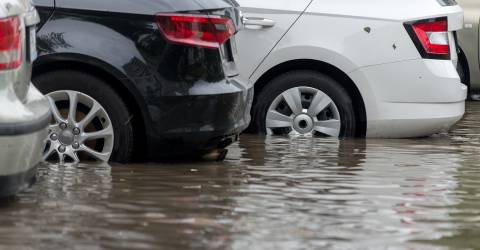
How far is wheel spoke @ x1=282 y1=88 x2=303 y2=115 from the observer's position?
10695mm

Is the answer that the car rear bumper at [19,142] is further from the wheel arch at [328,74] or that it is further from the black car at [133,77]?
the wheel arch at [328,74]

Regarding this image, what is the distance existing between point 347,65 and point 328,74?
0.21m

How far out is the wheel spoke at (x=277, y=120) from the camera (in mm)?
10742

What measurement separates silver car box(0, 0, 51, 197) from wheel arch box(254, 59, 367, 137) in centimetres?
410

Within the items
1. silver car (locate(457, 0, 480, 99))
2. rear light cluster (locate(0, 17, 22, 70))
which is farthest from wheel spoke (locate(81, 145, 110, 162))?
silver car (locate(457, 0, 480, 99))

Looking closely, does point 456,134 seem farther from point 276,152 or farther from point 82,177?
point 82,177

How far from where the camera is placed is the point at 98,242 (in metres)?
6.02

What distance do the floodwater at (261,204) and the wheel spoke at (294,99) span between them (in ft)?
2.90

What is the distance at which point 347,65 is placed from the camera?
10.6m

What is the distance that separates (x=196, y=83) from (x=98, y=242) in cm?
251

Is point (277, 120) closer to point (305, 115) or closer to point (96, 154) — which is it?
point (305, 115)

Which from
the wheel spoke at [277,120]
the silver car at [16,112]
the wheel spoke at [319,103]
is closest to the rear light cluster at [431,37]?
the wheel spoke at [319,103]

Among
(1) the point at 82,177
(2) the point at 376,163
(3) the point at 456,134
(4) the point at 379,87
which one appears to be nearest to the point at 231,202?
(1) the point at 82,177

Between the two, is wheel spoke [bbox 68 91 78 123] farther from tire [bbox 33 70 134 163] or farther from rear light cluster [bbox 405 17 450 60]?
rear light cluster [bbox 405 17 450 60]
